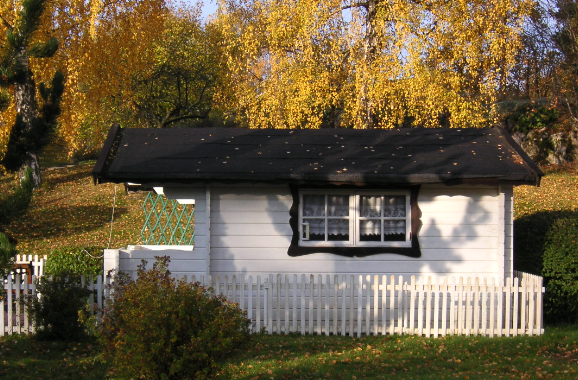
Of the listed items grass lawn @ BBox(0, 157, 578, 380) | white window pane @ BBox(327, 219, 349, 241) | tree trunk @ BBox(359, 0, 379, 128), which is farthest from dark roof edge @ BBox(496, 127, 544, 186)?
tree trunk @ BBox(359, 0, 379, 128)

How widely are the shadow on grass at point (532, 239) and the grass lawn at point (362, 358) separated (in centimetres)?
149

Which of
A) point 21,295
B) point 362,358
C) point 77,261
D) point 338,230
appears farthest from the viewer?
point 77,261

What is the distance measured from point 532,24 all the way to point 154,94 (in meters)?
21.4

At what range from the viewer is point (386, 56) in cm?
1691

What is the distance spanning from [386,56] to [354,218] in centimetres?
881

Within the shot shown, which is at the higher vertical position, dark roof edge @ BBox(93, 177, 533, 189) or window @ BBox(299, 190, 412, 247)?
dark roof edge @ BBox(93, 177, 533, 189)

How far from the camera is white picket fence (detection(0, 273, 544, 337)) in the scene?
8.78 meters

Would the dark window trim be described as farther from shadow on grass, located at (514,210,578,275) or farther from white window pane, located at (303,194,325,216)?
shadow on grass, located at (514,210,578,275)

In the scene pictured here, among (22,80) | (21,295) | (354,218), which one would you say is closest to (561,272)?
(354,218)

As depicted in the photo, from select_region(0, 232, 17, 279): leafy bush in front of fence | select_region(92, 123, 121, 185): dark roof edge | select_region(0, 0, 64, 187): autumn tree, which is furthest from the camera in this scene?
select_region(92, 123, 121, 185): dark roof edge

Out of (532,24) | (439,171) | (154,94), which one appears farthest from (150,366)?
(532,24)

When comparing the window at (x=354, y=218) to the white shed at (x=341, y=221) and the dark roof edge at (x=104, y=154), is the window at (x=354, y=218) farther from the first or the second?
the dark roof edge at (x=104, y=154)

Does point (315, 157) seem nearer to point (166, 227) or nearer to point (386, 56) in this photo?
point (166, 227)

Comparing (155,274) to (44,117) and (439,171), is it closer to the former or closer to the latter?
(44,117)
